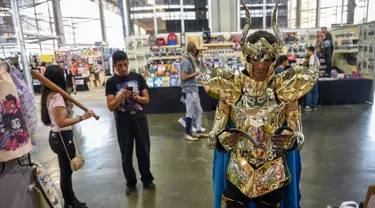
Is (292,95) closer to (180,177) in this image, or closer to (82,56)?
(180,177)

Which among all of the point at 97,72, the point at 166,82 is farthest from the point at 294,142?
the point at 97,72

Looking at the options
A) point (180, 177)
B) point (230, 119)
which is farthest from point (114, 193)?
point (230, 119)

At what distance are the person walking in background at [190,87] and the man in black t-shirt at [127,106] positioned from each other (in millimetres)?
1543

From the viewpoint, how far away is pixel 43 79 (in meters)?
1.99

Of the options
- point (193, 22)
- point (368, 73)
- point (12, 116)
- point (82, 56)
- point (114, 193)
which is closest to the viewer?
point (12, 116)

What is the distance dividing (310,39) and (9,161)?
726cm

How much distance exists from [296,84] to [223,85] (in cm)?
36

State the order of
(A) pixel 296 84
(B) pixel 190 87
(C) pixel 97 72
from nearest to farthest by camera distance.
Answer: (A) pixel 296 84
(B) pixel 190 87
(C) pixel 97 72

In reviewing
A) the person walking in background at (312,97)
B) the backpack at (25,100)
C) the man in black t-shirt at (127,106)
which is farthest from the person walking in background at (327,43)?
the backpack at (25,100)

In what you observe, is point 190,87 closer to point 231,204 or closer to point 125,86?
point 125,86

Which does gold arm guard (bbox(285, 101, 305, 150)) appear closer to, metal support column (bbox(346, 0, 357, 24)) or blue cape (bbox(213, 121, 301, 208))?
blue cape (bbox(213, 121, 301, 208))

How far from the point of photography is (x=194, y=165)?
136 inches

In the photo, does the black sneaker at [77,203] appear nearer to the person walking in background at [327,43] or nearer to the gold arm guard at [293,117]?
the gold arm guard at [293,117]

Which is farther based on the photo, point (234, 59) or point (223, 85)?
point (234, 59)
